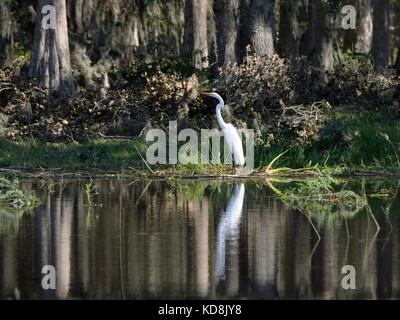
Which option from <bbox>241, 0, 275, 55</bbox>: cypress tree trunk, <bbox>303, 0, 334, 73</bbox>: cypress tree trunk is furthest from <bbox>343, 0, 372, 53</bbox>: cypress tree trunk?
<bbox>241, 0, 275, 55</bbox>: cypress tree trunk

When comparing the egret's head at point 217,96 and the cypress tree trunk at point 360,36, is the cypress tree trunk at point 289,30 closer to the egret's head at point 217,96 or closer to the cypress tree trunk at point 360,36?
the cypress tree trunk at point 360,36

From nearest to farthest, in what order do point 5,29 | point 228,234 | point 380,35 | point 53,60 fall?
point 228,234 → point 53,60 → point 380,35 → point 5,29

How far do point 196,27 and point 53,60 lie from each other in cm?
644

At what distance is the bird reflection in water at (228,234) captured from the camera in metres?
13.5

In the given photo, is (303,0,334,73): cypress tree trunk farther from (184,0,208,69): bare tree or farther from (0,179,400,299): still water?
(0,179,400,299): still water

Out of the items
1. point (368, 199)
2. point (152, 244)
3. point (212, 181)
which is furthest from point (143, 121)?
point (152, 244)

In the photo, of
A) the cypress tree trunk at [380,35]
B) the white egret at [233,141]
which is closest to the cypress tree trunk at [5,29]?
the cypress tree trunk at [380,35]

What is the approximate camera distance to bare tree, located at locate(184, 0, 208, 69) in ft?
106

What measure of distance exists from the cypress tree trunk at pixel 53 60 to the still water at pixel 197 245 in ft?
22.3

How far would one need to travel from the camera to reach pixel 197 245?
49.0 feet

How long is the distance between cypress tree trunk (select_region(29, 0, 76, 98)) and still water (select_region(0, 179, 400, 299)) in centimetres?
679

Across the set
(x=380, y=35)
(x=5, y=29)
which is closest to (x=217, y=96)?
(x=380, y=35)

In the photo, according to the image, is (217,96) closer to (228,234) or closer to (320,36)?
(228,234)
